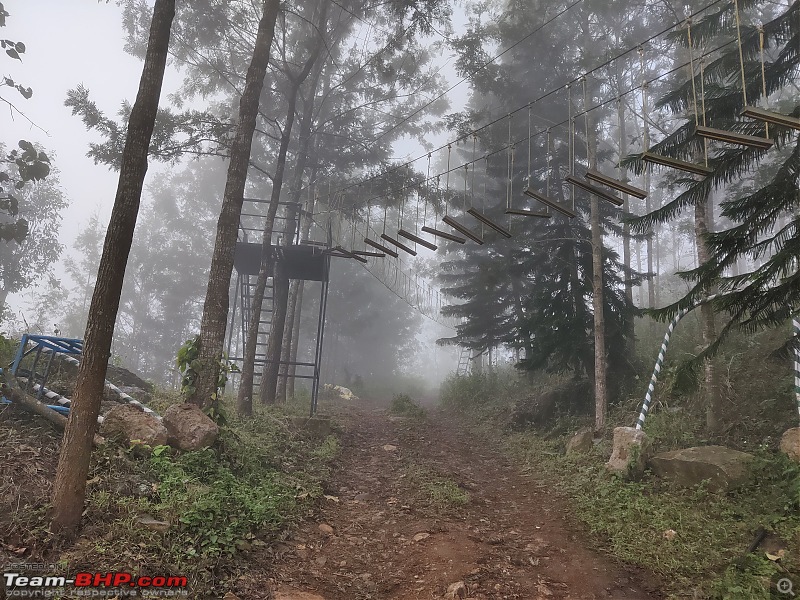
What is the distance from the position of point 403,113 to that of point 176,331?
2373 cm

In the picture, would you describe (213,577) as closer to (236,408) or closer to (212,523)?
(212,523)

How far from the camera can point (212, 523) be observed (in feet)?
14.8

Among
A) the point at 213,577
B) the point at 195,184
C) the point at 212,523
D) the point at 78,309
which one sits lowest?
the point at 213,577

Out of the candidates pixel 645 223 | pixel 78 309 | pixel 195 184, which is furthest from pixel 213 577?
pixel 78 309

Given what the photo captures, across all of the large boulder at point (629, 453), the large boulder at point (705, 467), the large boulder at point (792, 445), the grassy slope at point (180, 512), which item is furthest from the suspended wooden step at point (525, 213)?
the grassy slope at point (180, 512)

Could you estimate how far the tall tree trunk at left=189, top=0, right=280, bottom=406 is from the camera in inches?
280

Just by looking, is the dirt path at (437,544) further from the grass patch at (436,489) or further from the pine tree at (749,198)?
the pine tree at (749,198)

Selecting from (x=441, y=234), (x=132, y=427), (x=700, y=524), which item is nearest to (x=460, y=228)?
(x=441, y=234)

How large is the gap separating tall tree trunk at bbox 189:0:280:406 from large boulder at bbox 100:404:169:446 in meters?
1.23

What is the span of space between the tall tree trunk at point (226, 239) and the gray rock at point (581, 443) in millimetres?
6575

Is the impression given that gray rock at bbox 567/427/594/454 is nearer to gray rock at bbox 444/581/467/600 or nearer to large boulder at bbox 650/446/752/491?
large boulder at bbox 650/446/752/491

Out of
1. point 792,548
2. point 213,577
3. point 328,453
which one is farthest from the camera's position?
point 328,453

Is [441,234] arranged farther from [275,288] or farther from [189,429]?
[275,288]

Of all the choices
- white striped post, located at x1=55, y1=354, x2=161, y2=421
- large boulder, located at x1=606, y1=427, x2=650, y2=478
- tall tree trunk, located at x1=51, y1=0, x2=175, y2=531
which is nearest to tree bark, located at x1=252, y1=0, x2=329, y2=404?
white striped post, located at x1=55, y1=354, x2=161, y2=421
